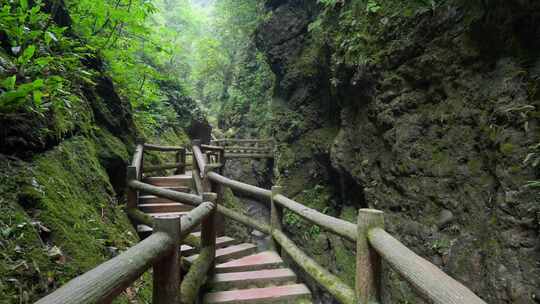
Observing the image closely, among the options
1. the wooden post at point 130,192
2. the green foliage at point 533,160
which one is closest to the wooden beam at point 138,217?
the wooden post at point 130,192

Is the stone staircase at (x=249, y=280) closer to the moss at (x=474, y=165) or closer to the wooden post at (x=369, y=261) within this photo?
the wooden post at (x=369, y=261)

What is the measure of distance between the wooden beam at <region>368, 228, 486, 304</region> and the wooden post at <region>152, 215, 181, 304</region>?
1376 millimetres

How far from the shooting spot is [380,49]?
7.80 metres

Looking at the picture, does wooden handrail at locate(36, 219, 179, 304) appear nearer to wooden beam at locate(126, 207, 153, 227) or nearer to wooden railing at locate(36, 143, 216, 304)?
wooden railing at locate(36, 143, 216, 304)

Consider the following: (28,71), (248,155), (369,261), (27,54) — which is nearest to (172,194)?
(28,71)

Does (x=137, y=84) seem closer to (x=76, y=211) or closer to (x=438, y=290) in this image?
(x=76, y=211)

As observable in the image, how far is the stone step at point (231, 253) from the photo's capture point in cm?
423

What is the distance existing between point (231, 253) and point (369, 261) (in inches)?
98.6

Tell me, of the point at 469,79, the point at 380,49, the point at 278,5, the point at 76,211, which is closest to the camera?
the point at 76,211

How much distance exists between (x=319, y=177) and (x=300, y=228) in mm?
2178

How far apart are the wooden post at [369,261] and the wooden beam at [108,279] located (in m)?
1.44

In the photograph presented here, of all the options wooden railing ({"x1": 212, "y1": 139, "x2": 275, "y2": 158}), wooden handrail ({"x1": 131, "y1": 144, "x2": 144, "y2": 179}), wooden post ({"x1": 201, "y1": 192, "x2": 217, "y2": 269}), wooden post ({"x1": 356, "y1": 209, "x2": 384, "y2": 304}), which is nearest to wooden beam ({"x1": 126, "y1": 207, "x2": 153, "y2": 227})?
wooden handrail ({"x1": 131, "y1": 144, "x2": 144, "y2": 179})

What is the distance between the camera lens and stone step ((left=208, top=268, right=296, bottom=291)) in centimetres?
349

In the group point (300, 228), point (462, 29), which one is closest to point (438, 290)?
point (462, 29)
